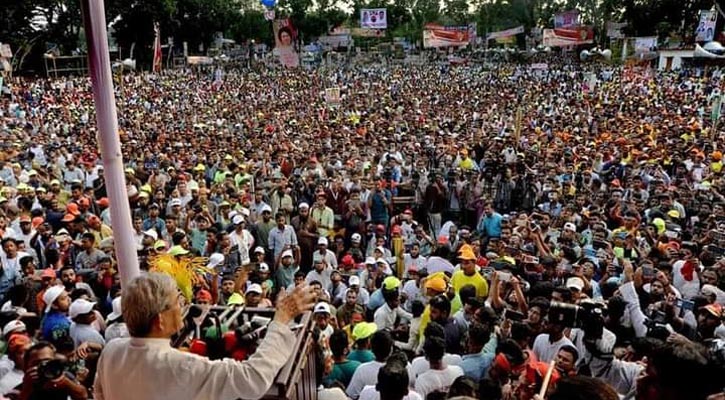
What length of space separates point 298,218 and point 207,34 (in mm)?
43886

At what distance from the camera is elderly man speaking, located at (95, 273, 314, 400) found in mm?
1718

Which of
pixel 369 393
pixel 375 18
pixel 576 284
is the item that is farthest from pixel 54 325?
pixel 375 18

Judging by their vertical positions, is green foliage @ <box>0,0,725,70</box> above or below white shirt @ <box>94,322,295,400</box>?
above

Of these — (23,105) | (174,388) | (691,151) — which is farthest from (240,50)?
(174,388)

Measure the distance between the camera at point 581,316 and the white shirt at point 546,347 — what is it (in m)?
0.12

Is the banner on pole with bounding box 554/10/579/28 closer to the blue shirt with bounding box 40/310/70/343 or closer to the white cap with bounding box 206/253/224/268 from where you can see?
the white cap with bounding box 206/253/224/268

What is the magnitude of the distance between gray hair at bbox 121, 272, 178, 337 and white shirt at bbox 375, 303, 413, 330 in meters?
3.42

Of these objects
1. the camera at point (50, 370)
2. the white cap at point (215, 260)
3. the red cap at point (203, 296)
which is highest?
A: the camera at point (50, 370)

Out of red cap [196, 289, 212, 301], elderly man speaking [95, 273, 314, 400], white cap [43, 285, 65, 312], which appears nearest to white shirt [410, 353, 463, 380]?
red cap [196, 289, 212, 301]

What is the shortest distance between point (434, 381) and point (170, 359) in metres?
2.17

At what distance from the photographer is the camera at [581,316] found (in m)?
3.83

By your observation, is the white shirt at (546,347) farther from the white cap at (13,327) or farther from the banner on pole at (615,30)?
the banner on pole at (615,30)

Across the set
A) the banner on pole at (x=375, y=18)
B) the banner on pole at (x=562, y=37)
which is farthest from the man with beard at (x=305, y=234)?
the banner on pole at (x=375, y=18)

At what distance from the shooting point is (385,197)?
844cm
